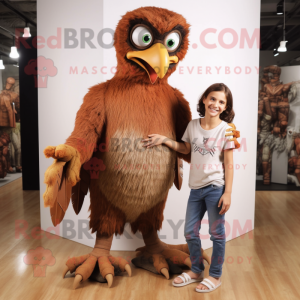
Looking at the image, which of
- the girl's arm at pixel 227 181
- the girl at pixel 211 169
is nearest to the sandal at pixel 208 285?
the girl at pixel 211 169

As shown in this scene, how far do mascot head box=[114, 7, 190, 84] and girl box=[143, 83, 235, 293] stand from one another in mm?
303

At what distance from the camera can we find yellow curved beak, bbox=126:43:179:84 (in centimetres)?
161

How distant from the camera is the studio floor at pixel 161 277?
1.77 m

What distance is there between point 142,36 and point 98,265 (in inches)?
50.1

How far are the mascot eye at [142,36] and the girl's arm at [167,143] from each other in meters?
0.47

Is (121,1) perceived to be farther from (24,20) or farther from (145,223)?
(24,20)

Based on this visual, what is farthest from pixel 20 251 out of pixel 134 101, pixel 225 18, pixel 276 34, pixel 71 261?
pixel 276 34

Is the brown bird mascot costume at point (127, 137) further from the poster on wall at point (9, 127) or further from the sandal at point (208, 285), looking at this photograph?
the poster on wall at point (9, 127)

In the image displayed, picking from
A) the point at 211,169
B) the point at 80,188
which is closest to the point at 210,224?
the point at 211,169

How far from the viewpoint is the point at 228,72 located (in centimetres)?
240

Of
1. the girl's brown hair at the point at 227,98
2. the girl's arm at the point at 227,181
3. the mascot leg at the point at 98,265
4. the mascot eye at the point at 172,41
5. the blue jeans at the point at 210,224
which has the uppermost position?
the mascot eye at the point at 172,41

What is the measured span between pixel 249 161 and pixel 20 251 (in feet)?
6.13

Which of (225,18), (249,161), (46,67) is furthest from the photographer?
(249,161)

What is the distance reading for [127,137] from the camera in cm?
173
